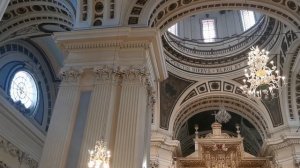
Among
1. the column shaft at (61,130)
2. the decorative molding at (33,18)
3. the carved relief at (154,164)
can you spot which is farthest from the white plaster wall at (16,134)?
the carved relief at (154,164)

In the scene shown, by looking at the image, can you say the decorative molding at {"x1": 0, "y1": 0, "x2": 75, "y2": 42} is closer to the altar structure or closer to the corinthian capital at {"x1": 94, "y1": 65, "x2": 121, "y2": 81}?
the corinthian capital at {"x1": 94, "y1": 65, "x2": 121, "y2": 81}

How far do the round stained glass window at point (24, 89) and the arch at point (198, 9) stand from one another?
6054 mm

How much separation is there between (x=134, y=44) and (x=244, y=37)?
928cm

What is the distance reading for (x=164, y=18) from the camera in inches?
406

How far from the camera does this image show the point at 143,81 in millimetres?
8594

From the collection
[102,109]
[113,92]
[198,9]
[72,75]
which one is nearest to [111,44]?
[72,75]

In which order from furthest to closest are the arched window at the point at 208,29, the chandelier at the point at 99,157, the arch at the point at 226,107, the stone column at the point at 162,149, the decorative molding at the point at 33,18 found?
the arched window at the point at 208,29, the arch at the point at 226,107, the stone column at the point at 162,149, the decorative molding at the point at 33,18, the chandelier at the point at 99,157

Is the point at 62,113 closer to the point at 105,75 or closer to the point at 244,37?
the point at 105,75

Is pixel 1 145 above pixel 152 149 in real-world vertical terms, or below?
below

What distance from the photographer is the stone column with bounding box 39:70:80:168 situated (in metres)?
7.67

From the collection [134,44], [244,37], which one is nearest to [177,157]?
[244,37]

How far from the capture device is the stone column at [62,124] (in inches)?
302

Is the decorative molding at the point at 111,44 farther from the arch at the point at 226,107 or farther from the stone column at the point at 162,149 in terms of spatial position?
the arch at the point at 226,107

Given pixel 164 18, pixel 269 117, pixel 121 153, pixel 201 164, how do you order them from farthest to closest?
pixel 201 164, pixel 269 117, pixel 164 18, pixel 121 153
